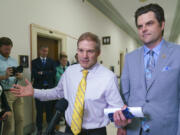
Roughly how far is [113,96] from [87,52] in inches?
15.4

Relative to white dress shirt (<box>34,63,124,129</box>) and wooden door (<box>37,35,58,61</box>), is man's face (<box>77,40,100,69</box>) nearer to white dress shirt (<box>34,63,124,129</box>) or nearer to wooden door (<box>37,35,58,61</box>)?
white dress shirt (<box>34,63,124,129</box>)

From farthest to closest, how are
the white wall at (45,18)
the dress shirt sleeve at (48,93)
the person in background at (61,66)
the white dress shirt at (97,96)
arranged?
1. the person in background at (61,66)
2. the white wall at (45,18)
3. the dress shirt sleeve at (48,93)
4. the white dress shirt at (97,96)

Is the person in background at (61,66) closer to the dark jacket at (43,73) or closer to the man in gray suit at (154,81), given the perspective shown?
the dark jacket at (43,73)

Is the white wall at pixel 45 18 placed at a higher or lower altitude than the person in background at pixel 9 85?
higher

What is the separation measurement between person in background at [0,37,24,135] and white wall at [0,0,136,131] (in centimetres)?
37

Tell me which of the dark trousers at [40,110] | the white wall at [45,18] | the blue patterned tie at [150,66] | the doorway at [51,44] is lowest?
the dark trousers at [40,110]

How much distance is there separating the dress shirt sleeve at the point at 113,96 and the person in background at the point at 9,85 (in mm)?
1592

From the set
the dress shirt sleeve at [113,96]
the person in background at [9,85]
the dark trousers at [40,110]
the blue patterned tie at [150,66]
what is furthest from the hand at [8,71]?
the blue patterned tie at [150,66]

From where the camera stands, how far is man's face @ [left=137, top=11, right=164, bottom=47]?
40.2 inches

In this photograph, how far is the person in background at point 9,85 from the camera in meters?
2.10

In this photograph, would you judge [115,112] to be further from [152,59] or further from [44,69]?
[44,69]

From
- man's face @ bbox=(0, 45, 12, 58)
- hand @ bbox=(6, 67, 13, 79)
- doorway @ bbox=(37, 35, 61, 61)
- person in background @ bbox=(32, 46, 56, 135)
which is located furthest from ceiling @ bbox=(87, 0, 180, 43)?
hand @ bbox=(6, 67, 13, 79)

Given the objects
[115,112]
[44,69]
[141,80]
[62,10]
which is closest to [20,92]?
[115,112]

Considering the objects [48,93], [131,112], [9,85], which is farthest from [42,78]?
[131,112]
